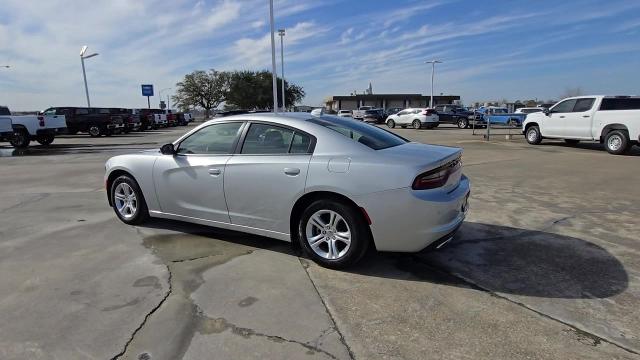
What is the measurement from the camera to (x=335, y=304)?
3.69 metres

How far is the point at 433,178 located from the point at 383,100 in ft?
345

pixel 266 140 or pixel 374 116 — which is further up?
pixel 266 140

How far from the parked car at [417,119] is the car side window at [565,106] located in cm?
1666

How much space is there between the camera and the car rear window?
14.2 m

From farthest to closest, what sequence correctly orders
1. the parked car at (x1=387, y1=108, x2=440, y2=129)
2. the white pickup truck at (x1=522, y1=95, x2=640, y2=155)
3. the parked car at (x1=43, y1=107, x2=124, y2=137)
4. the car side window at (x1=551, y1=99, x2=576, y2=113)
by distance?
the parked car at (x1=387, y1=108, x2=440, y2=129) < the parked car at (x1=43, y1=107, x2=124, y2=137) < the car side window at (x1=551, y1=99, x2=576, y2=113) < the white pickup truck at (x1=522, y1=95, x2=640, y2=155)

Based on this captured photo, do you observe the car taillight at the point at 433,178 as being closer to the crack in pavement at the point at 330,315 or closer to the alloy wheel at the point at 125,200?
the crack in pavement at the point at 330,315

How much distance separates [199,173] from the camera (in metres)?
5.12

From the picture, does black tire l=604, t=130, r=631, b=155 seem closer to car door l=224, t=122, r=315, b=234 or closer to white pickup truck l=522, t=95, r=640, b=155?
white pickup truck l=522, t=95, r=640, b=155

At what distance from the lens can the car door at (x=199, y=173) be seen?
5.01 metres

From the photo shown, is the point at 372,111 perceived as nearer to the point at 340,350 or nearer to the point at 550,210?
the point at 550,210

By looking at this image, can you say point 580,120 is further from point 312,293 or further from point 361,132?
point 312,293

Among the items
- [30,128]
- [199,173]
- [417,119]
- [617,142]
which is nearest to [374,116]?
[417,119]

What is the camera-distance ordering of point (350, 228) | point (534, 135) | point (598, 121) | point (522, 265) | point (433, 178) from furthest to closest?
point (534, 135) < point (598, 121) < point (522, 265) < point (350, 228) < point (433, 178)

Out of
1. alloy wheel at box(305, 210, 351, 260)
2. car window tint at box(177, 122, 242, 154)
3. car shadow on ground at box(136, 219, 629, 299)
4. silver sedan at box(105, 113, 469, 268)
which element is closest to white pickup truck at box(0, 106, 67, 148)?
car window tint at box(177, 122, 242, 154)
